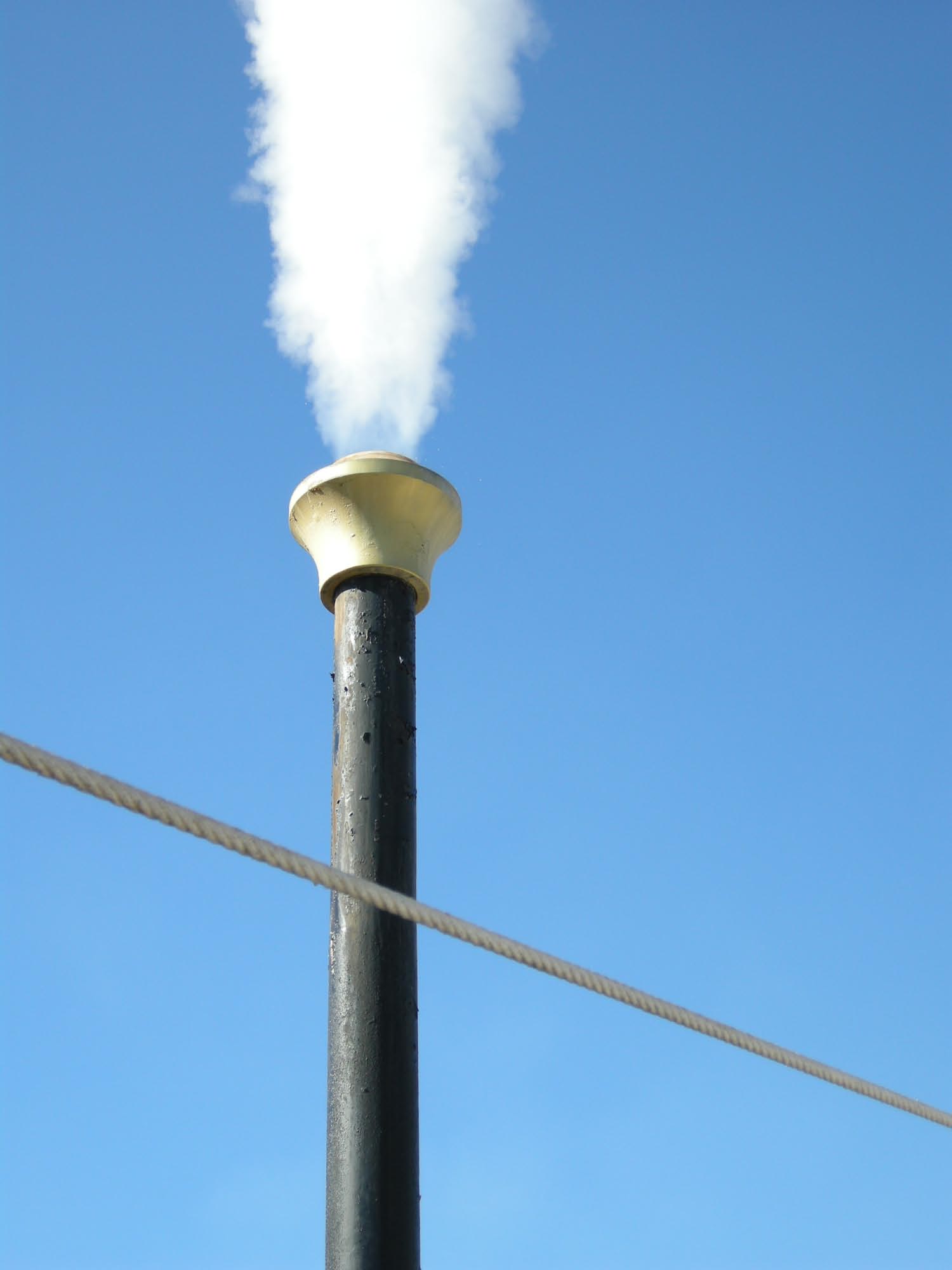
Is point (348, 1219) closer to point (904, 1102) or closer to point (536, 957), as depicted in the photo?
point (536, 957)

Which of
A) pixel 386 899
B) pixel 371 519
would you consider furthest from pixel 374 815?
pixel 386 899

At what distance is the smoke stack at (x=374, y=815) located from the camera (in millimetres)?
3082

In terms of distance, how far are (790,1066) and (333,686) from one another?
137 centimetres

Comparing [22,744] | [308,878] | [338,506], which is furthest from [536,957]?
[338,506]

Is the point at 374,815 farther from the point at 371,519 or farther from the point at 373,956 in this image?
the point at 371,519

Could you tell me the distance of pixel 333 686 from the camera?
11.9ft

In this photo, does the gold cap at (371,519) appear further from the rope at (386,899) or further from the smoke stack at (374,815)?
the rope at (386,899)

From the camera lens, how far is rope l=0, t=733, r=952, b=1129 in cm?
210

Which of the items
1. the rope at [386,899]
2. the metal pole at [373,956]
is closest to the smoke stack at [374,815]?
the metal pole at [373,956]

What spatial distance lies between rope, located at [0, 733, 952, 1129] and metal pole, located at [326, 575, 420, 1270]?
28.5 inches

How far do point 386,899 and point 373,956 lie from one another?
35.8 inches

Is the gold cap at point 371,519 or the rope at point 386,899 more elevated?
the gold cap at point 371,519

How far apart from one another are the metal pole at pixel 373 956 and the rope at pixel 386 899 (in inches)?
28.5

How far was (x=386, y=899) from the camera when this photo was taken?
93.9 inches
